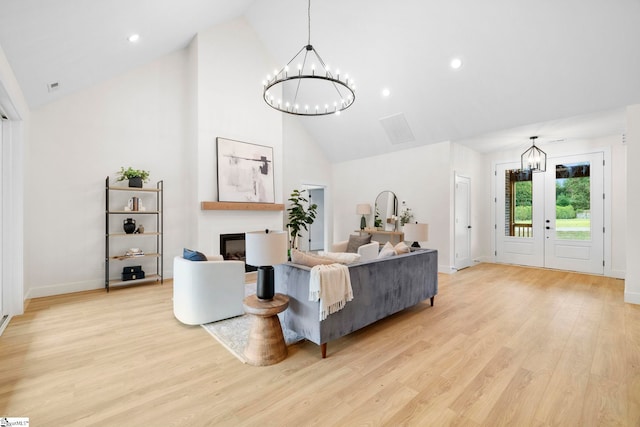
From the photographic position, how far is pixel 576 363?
→ 2430 mm

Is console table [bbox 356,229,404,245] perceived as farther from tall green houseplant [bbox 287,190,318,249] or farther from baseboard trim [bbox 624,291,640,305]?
baseboard trim [bbox 624,291,640,305]

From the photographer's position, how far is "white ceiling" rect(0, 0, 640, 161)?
10.5 ft

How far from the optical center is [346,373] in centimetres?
227

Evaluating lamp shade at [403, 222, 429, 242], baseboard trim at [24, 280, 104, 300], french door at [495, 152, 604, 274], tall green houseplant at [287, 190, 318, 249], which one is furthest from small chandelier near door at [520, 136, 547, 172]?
baseboard trim at [24, 280, 104, 300]

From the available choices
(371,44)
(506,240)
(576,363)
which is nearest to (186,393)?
(576,363)

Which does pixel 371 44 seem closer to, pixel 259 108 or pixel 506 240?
pixel 259 108

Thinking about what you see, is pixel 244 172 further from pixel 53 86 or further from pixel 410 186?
pixel 410 186

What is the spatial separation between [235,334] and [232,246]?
2934 millimetres

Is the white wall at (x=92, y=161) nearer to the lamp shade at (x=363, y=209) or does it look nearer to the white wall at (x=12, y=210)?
the white wall at (x=12, y=210)

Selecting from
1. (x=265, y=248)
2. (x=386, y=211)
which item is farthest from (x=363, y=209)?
(x=265, y=248)

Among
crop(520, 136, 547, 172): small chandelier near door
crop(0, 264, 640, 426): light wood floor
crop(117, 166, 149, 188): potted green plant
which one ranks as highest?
crop(520, 136, 547, 172): small chandelier near door

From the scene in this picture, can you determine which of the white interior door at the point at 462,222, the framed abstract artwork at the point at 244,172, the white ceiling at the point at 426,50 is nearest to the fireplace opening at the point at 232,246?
the framed abstract artwork at the point at 244,172

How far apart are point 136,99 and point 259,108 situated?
220 centimetres

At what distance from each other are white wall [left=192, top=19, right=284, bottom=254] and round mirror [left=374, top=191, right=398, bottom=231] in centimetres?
247
